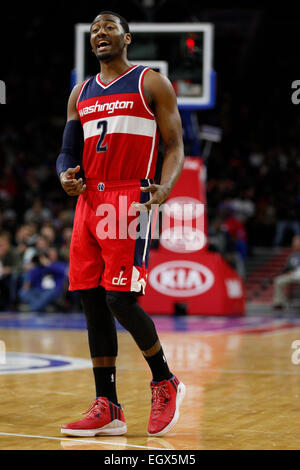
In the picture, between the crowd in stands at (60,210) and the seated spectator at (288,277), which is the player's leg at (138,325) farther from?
the seated spectator at (288,277)

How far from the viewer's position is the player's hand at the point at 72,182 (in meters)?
3.58

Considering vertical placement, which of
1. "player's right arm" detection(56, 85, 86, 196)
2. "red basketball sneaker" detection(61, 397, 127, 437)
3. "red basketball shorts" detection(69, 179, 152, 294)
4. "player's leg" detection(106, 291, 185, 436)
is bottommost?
"red basketball sneaker" detection(61, 397, 127, 437)

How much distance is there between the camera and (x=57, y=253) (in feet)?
42.9

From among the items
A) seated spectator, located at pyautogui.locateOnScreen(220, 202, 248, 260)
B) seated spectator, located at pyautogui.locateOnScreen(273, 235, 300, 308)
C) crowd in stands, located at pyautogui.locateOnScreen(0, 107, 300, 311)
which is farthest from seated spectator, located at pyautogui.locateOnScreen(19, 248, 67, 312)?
seated spectator, located at pyautogui.locateOnScreen(220, 202, 248, 260)

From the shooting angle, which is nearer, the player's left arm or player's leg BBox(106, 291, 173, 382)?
player's leg BBox(106, 291, 173, 382)

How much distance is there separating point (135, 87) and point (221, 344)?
4436mm

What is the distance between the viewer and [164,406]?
3.57 metres

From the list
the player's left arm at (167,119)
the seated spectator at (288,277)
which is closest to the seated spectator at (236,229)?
the seated spectator at (288,277)

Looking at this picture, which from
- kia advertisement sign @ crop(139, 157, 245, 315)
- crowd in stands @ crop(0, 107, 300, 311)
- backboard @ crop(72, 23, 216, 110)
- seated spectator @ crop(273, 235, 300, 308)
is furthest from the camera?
seated spectator @ crop(273, 235, 300, 308)

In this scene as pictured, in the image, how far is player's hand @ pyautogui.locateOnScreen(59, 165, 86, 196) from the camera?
3.58 m

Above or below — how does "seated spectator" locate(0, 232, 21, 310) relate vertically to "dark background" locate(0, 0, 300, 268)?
below

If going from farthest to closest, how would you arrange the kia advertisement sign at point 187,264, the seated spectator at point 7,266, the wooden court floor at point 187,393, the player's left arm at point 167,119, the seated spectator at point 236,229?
1. the seated spectator at point 236,229
2. the seated spectator at point 7,266
3. the kia advertisement sign at point 187,264
4. the player's left arm at point 167,119
5. the wooden court floor at point 187,393

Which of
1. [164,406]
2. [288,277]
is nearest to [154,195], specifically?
[164,406]

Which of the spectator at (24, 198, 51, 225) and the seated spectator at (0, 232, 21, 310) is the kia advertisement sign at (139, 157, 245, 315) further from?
the spectator at (24, 198, 51, 225)
